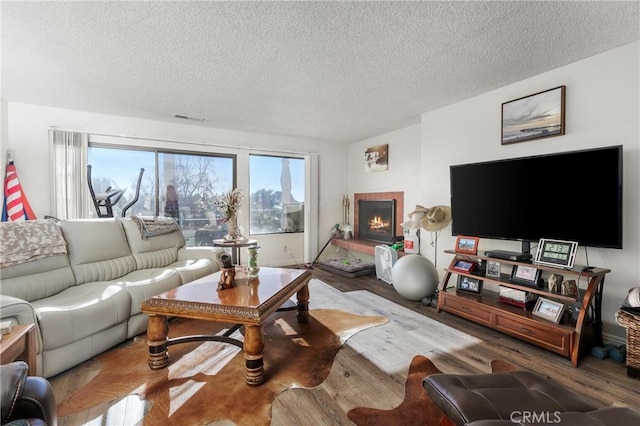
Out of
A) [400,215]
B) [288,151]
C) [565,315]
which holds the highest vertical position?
[288,151]

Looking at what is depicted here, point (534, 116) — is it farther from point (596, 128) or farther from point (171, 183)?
point (171, 183)

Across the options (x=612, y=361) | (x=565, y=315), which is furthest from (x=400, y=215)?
(x=612, y=361)

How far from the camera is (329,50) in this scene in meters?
2.32

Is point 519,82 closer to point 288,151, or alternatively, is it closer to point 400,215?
point 400,215

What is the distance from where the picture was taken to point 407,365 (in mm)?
2057

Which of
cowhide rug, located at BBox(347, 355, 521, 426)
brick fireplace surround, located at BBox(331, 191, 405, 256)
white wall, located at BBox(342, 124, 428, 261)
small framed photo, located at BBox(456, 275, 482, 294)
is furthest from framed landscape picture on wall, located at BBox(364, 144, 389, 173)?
cowhide rug, located at BBox(347, 355, 521, 426)

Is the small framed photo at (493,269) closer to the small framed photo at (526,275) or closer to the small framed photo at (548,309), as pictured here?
the small framed photo at (526,275)

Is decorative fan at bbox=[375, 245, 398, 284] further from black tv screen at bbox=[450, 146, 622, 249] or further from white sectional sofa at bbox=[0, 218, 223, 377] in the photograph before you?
white sectional sofa at bbox=[0, 218, 223, 377]

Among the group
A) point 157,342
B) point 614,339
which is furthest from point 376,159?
point 157,342

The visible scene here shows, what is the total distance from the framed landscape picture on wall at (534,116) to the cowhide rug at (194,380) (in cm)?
246

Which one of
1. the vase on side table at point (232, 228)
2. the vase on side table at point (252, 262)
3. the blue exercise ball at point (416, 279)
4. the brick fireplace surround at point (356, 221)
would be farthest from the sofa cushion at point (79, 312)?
the brick fireplace surround at point (356, 221)

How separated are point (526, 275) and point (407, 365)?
1359 millimetres

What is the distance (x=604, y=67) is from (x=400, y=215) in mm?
2839

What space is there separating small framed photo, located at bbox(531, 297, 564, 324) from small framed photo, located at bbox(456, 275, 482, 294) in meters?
0.55
